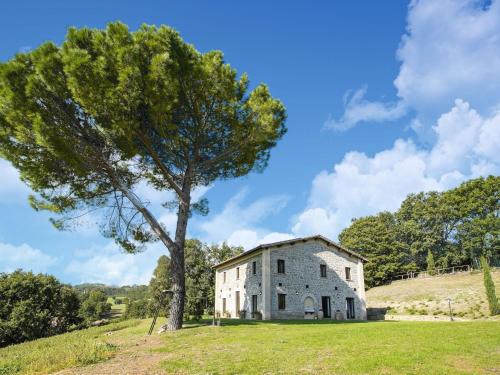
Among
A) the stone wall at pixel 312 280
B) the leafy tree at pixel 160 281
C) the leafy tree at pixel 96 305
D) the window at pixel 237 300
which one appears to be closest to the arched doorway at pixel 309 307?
the stone wall at pixel 312 280

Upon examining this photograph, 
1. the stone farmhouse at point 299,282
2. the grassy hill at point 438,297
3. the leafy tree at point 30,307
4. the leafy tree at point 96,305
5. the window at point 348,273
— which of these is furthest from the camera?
the leafy tree at point 96,305

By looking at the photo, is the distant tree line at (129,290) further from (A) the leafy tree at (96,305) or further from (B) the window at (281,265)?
(B) the window at (281,265)

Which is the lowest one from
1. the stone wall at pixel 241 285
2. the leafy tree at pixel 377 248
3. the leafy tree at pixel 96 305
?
the leafy tree at pixel 96 305

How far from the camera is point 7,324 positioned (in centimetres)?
2777

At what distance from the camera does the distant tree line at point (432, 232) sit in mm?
49531

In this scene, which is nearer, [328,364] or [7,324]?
[328,364]

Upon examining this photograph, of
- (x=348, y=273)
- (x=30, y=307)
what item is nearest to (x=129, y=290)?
(x=30, y=307)

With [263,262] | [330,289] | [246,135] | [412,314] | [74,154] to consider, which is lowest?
[412,314]

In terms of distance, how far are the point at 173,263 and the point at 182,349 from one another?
247 inches

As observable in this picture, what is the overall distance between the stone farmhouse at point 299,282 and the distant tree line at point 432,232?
25.6 metres

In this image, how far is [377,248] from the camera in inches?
2180

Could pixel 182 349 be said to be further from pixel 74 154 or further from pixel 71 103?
pixel 71 103

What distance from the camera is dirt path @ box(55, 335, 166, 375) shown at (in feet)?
29.2

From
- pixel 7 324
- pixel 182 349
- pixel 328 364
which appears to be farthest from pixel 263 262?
pixel 7 324
